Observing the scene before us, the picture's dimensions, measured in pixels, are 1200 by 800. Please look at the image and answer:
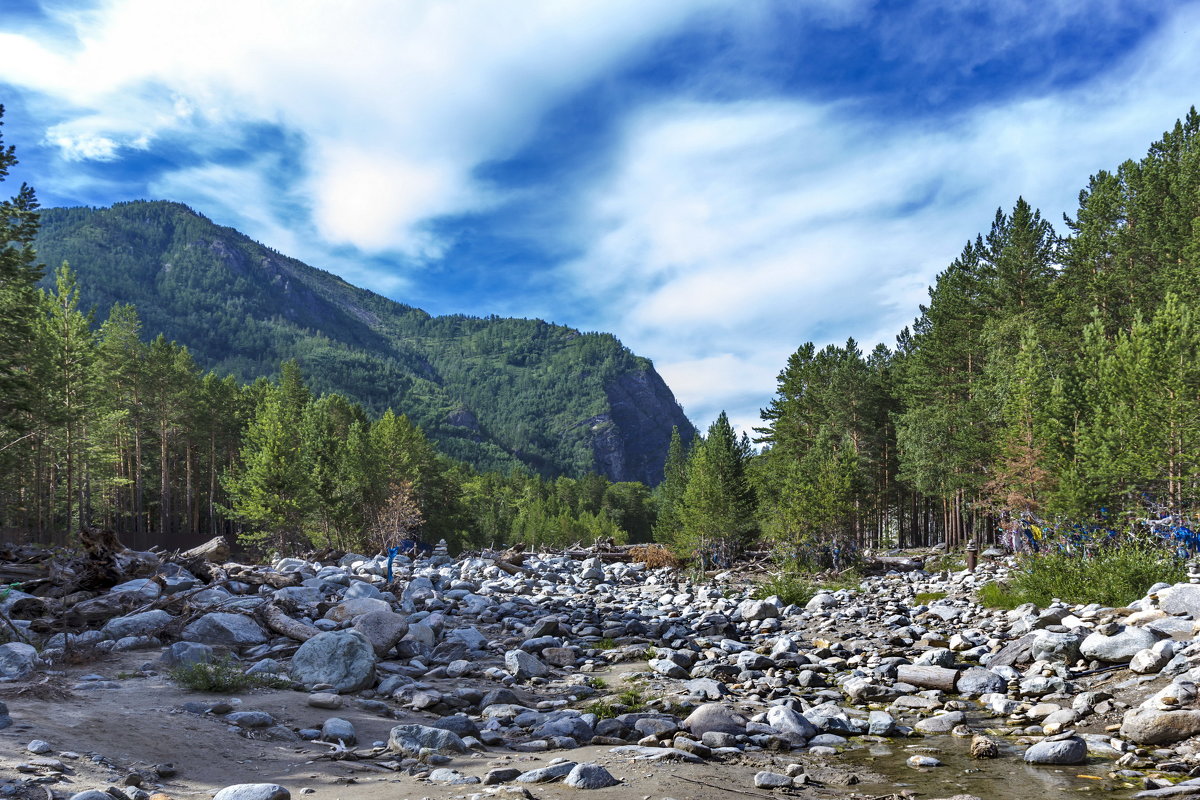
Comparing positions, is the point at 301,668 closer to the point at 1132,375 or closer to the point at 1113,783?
the point at 1113,783

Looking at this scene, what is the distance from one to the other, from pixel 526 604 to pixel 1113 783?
15.9 meters

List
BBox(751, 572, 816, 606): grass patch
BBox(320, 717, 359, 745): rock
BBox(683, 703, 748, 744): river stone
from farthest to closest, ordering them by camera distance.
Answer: BBox(751, 572, 816, 606): grass patch < BBox(683, 703, 748, 744): river stone < BBox(320, 717, 359, 745): rock

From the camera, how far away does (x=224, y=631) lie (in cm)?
1144

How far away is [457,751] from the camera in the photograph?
715 centimetres

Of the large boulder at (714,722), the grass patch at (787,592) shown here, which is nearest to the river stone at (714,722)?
the large boulder at (714,722)

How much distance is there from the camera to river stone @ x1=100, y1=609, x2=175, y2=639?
10836 mm

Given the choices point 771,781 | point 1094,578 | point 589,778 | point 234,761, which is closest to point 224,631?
→ point 234,761

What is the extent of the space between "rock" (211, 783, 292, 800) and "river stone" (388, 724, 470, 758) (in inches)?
75.0

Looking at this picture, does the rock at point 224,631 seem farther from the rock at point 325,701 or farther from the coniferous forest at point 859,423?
the coniferous forest at point 859,423

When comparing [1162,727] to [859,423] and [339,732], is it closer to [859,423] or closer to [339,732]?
[339,732]

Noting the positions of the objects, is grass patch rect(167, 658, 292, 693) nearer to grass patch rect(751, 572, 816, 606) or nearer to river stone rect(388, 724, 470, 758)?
river stone rect(388, 724, 470, 758)

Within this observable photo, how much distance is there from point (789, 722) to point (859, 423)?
3948cm

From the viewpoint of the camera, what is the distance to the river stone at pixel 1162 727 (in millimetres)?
7562

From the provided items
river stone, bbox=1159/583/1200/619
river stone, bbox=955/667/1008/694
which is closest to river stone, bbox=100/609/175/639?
river stone, bbox=955/667/1008/694
